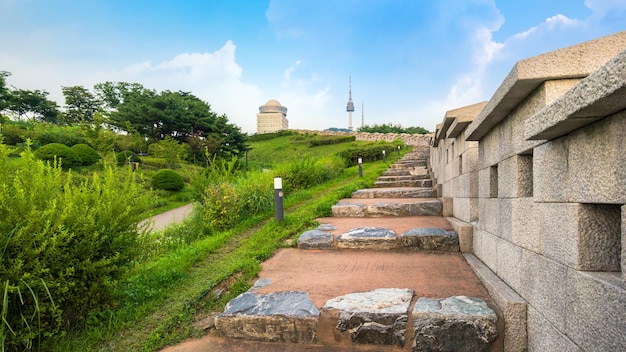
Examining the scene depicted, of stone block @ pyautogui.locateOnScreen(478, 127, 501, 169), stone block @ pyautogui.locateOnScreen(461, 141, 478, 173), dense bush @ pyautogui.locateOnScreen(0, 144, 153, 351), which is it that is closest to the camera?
dense bush @ pyautogui.locateOnScreen(0, 144, 153, 351)

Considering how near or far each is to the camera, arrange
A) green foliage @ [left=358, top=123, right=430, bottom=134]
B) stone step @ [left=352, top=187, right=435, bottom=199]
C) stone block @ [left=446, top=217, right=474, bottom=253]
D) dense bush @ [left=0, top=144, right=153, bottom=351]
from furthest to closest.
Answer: green foliage @ [left=358, top=123, right=430, bottom=134], stone step @ [left=352, top=187, right=435, bottom=199], stone block @ [left=446, top=217, right=474, bottom=253], dense bush @ [left=0, top=144, right=153, bottom=351]

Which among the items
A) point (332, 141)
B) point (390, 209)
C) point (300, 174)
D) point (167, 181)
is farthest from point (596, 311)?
point (332, 141)

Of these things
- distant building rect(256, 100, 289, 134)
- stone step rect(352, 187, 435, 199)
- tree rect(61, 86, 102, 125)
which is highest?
distant building rect(256, 100, 289, 134)

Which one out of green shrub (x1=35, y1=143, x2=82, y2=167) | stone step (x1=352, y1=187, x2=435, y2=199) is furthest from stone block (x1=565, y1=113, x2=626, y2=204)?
green shrub (x1=35, y1=143, x2=82, y2=167)

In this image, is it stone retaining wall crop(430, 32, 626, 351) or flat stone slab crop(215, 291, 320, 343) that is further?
flat stone slab crop(215, 291, 320, 343)

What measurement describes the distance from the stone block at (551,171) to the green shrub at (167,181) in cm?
1426

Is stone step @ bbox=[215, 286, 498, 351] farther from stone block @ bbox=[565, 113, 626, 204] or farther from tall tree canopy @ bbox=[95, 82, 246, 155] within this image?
tall tree canopy @ bbox=[95, 82, 246, 155]

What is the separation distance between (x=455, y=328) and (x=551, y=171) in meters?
1.02

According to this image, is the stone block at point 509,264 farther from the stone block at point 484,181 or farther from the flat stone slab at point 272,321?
the flat stone slab at point 272,321

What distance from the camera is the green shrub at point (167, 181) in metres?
14.0

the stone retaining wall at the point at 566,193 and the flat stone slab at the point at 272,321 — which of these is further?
the flat stone slab at the point at 272,321

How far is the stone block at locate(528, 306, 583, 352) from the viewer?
1.41 metres

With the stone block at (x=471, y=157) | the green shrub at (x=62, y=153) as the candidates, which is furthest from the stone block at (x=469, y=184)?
the green shrub at (x=62, y=153)

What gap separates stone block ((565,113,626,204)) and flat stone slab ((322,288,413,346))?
117cm
